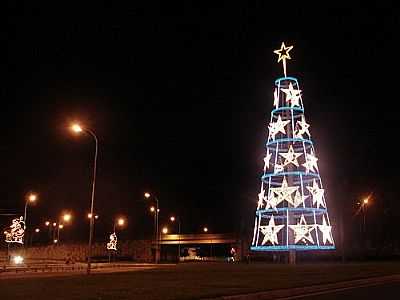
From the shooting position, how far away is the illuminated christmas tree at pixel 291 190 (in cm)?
4834

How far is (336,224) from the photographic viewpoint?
6316 cm

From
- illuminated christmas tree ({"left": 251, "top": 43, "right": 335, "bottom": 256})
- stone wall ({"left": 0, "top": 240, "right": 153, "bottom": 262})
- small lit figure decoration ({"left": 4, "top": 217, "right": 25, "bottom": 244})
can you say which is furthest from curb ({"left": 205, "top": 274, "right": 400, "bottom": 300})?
stone wall ({"left": 0, "top": 240, "right": 153, "bottom": 262})

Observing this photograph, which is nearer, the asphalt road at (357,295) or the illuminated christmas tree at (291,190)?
the asphalt road at (357,295)

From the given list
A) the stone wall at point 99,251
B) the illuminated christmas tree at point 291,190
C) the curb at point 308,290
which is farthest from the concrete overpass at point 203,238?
the curb at point 308,290

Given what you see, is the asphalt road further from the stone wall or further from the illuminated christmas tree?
the stone wall

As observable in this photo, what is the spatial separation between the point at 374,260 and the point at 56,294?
45341 millimetres

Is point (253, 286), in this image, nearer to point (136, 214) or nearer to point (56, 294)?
point (56, 294)

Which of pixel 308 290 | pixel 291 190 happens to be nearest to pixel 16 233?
pixel 291 190

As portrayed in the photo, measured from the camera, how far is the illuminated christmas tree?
159 feet

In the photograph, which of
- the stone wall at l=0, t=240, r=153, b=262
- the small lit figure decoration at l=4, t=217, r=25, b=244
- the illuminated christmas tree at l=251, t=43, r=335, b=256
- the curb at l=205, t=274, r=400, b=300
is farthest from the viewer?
the stone wall at l=0, t=240, r=153, b=262

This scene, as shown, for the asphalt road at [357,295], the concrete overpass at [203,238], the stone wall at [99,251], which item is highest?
the concrete overpass at [203,238]

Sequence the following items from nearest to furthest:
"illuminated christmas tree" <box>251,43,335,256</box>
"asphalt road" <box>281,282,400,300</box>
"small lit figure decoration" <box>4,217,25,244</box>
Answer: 1. "asphalt road" <box>281,282,400,300</box>
2. "small lit figure decoration" <box>4,217,25,244</box>
3. "illuminated christmas tree" <box>251,43,335,256</box>

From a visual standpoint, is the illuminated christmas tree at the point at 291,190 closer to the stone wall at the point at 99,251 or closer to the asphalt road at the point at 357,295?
the asphalt road at the point at 357,295

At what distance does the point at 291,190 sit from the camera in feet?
158
